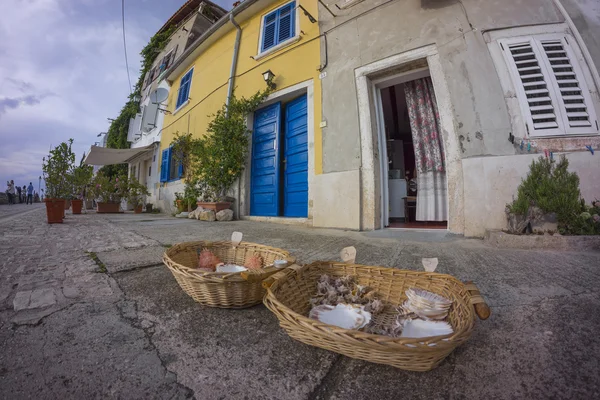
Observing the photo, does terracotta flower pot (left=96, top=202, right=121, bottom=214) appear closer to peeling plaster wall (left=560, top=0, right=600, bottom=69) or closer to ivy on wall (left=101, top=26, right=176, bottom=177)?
ivy on wall (left=101, top=26, right=176, bottom=177)

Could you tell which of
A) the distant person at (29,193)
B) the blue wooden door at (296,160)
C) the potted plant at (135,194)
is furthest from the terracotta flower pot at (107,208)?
the distant person at (29,193)

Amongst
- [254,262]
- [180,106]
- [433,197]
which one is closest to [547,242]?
[433,197]

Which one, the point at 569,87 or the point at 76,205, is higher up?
the point at 569,87

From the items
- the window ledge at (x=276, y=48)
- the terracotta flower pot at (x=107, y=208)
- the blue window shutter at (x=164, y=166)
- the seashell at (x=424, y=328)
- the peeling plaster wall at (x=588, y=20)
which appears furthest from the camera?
the blue window shutter at (x=164, y=166)

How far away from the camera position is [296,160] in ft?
16.0

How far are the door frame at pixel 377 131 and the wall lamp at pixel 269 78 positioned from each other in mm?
1954

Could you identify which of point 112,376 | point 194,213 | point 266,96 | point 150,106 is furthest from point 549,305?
point 150,106

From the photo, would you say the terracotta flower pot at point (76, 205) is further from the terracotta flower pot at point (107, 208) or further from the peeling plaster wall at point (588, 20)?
the peeling plaster wall at point (588, 20)

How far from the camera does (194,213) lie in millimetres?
5535

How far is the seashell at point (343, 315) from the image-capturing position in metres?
0.81

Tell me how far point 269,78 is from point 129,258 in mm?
4549

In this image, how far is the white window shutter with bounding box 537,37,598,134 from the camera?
289cm

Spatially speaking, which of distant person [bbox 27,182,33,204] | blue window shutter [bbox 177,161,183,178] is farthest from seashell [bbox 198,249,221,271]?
distant person [bbox 27,182,33,204]

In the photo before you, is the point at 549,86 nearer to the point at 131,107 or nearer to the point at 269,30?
the point at 269,30
